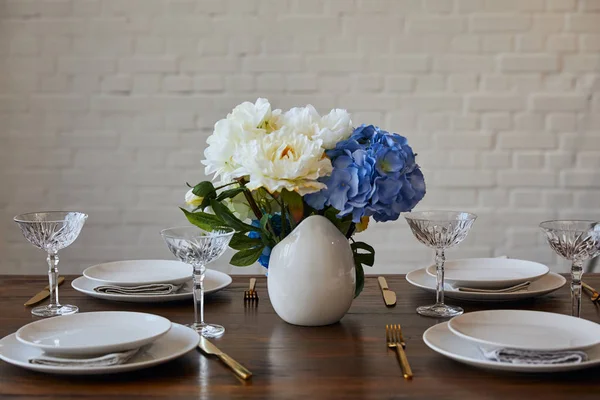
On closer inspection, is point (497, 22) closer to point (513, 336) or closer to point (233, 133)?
point (233, 133)

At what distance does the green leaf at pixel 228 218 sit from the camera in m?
1.50

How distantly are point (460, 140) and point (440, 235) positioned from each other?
1509 mm

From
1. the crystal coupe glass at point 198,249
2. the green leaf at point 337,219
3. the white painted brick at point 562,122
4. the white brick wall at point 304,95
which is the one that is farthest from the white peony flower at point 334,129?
the white painted brick at point 562,122

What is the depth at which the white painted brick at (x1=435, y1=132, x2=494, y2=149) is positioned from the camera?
297 centimetres

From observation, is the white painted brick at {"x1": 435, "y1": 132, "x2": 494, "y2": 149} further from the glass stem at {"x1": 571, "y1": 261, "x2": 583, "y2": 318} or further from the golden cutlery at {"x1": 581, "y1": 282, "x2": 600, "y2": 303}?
the glass stem at {"x1": 571, "y1": 261, "x2": 583, "y2": 318}

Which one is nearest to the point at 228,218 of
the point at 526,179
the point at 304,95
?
the point at 304,95

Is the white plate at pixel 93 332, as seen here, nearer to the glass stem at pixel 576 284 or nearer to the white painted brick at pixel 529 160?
the glass stem at pixel 576 284

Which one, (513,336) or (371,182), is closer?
(513,336)

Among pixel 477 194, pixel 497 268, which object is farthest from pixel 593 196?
pixel 497 268

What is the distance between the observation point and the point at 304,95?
2945 mm

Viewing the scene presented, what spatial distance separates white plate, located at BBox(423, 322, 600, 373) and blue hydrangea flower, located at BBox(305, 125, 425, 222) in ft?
0.75

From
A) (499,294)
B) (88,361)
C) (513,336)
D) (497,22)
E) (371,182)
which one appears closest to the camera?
(88,361)

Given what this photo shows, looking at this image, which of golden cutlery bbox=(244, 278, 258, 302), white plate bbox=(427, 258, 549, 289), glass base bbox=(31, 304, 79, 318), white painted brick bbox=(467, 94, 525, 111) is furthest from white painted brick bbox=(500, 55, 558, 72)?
glass base bbox=(31, 304, 79, 318)

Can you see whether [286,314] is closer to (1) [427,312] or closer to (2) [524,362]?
(1) [427,312]
